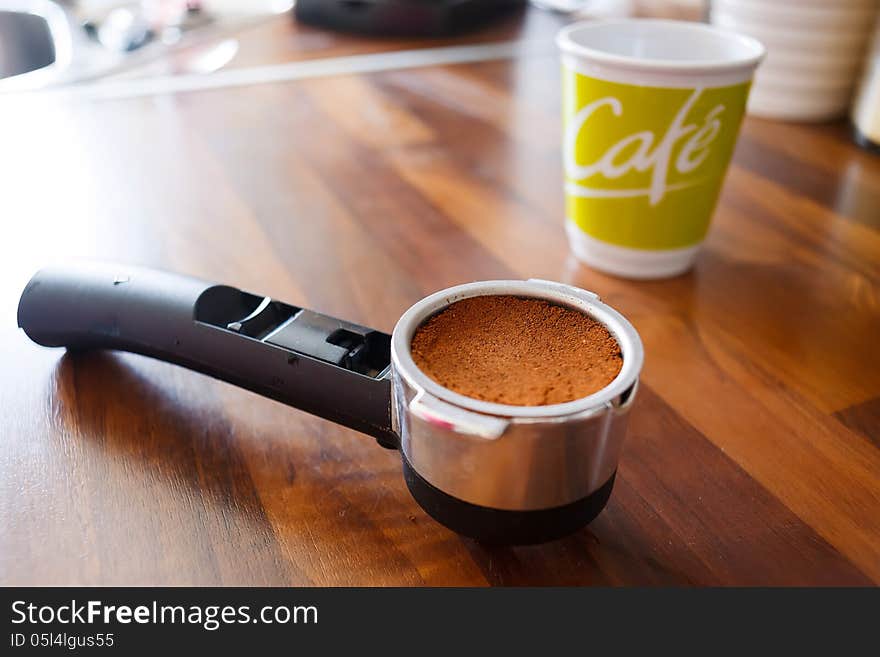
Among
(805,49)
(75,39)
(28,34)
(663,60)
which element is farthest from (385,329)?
(28,34)

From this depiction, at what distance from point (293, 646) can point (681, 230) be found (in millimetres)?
351

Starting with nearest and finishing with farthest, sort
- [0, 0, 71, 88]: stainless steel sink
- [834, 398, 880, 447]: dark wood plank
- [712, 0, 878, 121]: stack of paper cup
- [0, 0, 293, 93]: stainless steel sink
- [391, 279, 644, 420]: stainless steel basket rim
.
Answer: [391, 279, 644, 420]: stainless steel basket rim, [834, 398, 880, 447]: dark wood plank, [712, 0, 878, 121]: stack of paper cup, [0, 0, 293, 93]: stainless steel sink, [0, 0, 71, 88]: stainless steel sink

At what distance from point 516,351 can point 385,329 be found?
0.17 metres

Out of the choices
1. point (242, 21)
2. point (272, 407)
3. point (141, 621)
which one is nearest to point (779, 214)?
point (272, 407)

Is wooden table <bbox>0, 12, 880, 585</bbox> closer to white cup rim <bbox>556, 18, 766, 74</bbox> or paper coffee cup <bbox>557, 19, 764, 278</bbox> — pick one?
paper coffee cup <bbox>557, 19, 764, 278</bbox>

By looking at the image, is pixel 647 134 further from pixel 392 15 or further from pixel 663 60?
pixel 392 15

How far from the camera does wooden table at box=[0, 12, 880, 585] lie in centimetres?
33

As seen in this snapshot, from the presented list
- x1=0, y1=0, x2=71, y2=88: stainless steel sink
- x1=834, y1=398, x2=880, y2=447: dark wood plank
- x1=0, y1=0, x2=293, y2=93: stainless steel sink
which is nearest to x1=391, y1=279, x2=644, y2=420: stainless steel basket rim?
x1=834, y1=398, x2=880, y2=447: dark wood plank

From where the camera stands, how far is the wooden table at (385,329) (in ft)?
1.09

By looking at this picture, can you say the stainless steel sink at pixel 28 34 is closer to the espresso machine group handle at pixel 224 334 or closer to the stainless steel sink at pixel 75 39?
the stainless steel sink at pixel 75 39

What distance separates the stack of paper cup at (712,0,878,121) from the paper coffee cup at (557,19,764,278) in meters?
0.25

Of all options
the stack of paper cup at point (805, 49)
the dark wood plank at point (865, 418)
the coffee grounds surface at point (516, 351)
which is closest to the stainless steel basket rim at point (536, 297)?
the coffee grounds surface at point (516, 351)

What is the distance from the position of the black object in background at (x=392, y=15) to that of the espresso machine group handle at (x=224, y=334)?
625 millimetres

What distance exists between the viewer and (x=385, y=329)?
1.58ft
